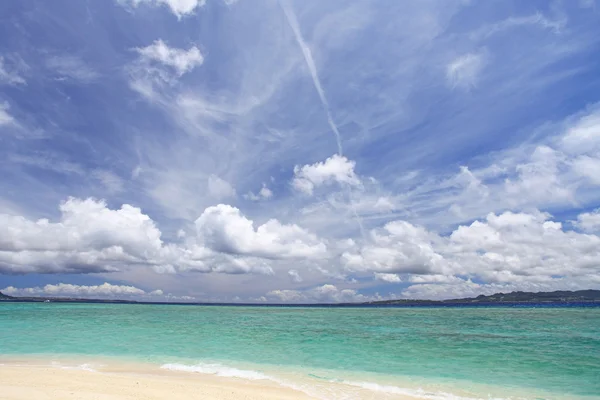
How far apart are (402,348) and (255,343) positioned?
12287 mm

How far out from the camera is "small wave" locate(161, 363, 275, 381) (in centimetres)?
1755

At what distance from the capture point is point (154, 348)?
2633 centimetres

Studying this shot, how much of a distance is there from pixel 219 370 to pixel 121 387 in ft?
21.6

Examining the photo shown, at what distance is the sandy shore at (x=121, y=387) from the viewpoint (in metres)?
11.8

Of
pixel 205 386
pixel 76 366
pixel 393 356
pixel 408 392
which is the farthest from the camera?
pixel 393 356

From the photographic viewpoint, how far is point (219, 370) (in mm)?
19016

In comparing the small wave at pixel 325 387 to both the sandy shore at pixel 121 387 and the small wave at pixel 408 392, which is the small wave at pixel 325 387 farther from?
the sandy shore at pixel 121 387

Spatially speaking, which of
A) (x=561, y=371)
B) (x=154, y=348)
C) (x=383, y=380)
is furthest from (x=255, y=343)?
(x=561, y=371)

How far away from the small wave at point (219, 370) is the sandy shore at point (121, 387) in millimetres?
1036

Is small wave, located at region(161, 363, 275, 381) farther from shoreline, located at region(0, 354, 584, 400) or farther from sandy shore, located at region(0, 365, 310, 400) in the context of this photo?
sandy shore, located at region(0, 365, 310, 400)

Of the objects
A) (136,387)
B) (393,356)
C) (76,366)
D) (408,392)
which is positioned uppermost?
(136,387)

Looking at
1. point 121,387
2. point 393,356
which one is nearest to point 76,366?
point 121,387

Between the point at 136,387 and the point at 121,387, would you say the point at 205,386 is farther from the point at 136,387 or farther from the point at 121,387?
the point at 121,387

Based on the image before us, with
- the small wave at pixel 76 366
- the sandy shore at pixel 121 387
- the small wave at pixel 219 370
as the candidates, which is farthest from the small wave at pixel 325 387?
the small wave at pixel 76 366
